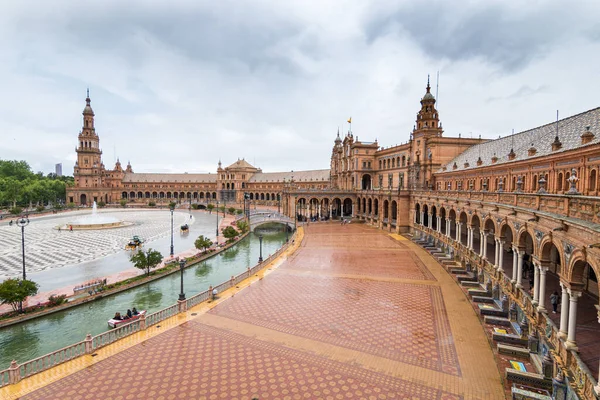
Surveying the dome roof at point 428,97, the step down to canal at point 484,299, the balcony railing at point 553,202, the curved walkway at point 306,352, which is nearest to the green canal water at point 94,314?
Answer: the curved walkway at point 306,352

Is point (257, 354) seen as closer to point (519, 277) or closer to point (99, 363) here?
point (99, 363)

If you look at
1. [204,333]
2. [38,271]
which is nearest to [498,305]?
[204,333]

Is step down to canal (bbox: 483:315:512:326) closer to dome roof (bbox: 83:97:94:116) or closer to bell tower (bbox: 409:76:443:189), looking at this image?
bell tower (bbox: 409:76:443:189)

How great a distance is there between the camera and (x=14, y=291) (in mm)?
18703

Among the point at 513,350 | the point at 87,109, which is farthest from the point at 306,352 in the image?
the point at 87,109

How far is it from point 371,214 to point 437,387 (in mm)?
46358

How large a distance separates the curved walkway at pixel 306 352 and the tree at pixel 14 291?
9.40m

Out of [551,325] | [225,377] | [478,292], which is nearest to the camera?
[225,377]

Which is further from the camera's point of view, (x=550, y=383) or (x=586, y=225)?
(x=550, y=383)

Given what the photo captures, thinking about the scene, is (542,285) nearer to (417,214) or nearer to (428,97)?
(417,214)

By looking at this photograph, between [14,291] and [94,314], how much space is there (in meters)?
4.29

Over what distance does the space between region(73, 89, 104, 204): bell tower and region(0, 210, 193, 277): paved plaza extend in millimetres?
54718

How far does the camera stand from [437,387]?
11398mm

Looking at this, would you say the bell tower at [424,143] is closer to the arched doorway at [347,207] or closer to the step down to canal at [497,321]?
the arched doorway at [347,207]
